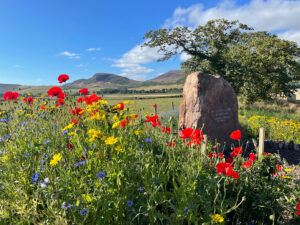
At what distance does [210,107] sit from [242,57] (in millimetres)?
Result: 11169

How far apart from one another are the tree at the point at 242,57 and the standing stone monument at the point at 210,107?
29.4 feet

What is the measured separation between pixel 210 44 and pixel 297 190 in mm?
16372

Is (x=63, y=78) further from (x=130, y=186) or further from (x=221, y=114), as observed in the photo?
(x=221, y=114)

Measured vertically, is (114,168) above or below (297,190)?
above

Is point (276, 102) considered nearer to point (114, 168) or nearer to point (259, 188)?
point (259, 188)

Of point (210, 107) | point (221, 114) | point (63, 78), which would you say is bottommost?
point (221, 114)

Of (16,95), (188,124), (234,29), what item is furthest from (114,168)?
(234,29)

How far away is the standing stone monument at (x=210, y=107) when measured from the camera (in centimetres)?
642

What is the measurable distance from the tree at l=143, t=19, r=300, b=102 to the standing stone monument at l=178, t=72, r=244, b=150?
8955 millimetres

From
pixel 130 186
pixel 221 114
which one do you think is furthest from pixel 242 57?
pixel 130 186

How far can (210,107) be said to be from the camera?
21.4 ft

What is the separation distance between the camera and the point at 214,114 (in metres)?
6.59

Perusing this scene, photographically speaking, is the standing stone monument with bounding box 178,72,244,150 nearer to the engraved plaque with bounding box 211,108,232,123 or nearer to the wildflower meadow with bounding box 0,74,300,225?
the engraved plaque with bounding box 211,108,232,123

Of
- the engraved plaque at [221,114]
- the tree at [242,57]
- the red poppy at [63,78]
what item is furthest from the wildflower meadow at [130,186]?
the tree at [242,57]
